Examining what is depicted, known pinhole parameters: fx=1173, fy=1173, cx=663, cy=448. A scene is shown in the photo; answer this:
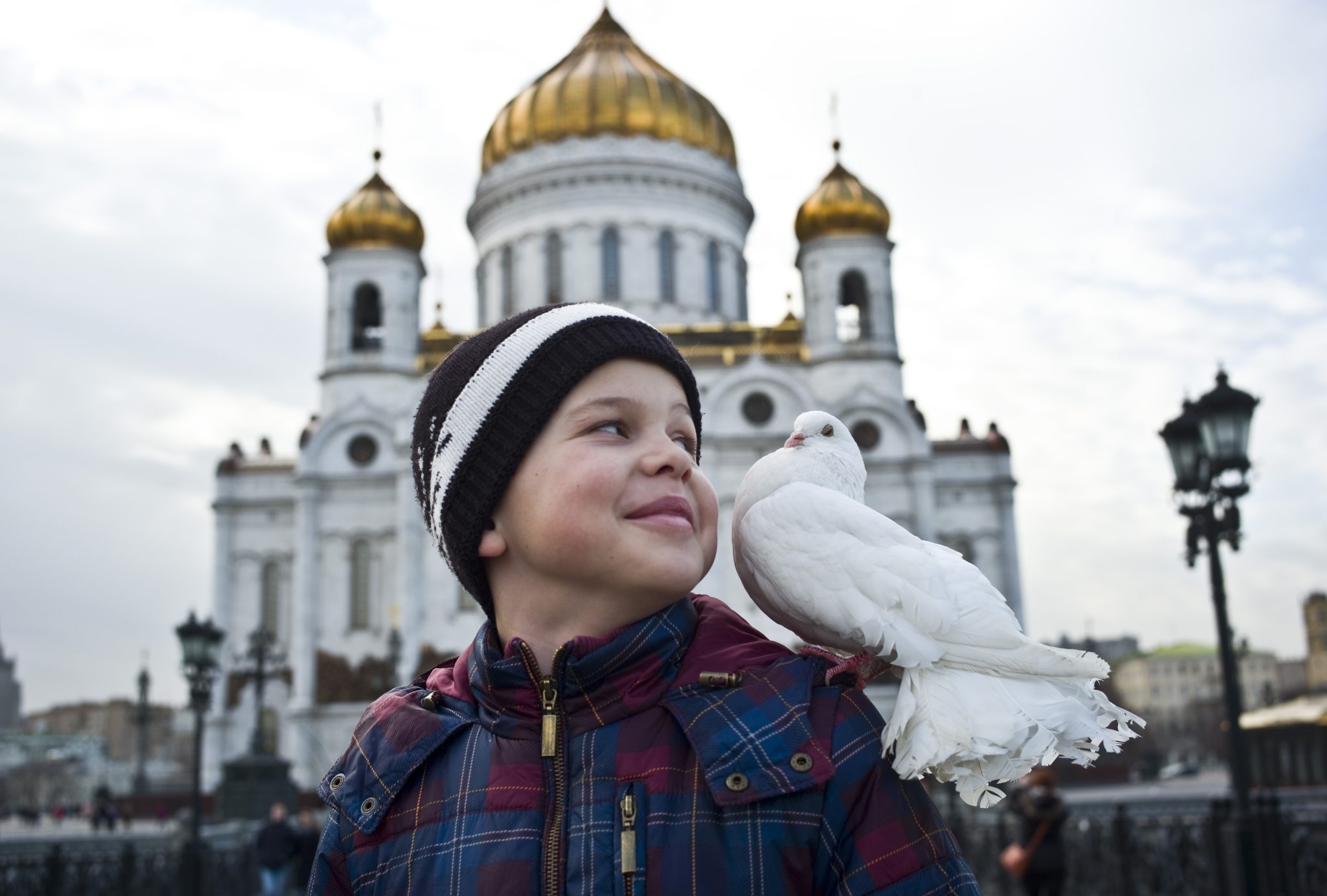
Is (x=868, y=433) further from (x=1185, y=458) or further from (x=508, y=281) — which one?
(x=1185, y=458)

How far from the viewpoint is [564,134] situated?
3153cm

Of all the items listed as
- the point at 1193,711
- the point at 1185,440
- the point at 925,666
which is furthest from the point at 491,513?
the point at 1193,711

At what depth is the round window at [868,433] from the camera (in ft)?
95.1

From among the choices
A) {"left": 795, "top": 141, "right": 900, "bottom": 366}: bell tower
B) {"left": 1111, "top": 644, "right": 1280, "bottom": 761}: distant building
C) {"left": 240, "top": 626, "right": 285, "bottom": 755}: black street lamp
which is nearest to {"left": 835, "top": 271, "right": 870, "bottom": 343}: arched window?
{"left": 795, "top": 141, "right": 900, "bottom": 366}: bell tower

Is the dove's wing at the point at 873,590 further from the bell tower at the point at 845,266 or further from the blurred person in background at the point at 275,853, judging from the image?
the bell tower at the point at 845,266

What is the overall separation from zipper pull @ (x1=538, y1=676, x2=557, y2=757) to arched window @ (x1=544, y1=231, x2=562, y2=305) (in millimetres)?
29411

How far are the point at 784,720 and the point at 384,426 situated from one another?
29.0 m

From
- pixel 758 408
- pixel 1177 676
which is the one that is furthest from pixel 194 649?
pixel 1177 676

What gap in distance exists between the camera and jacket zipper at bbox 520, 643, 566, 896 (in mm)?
1625

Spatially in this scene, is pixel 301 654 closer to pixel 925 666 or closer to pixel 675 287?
pixel 675 287

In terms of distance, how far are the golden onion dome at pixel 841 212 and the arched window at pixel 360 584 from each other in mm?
13746

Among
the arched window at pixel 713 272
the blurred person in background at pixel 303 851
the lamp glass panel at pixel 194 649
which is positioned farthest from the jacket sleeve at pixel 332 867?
the arched window at pixel 713 272

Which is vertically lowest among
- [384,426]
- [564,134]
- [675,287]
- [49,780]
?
[49,780]

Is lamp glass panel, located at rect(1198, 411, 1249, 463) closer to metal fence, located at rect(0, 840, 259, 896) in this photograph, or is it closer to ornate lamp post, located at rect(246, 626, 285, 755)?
metal fence, located at rect(0, 840, 259, 896)
